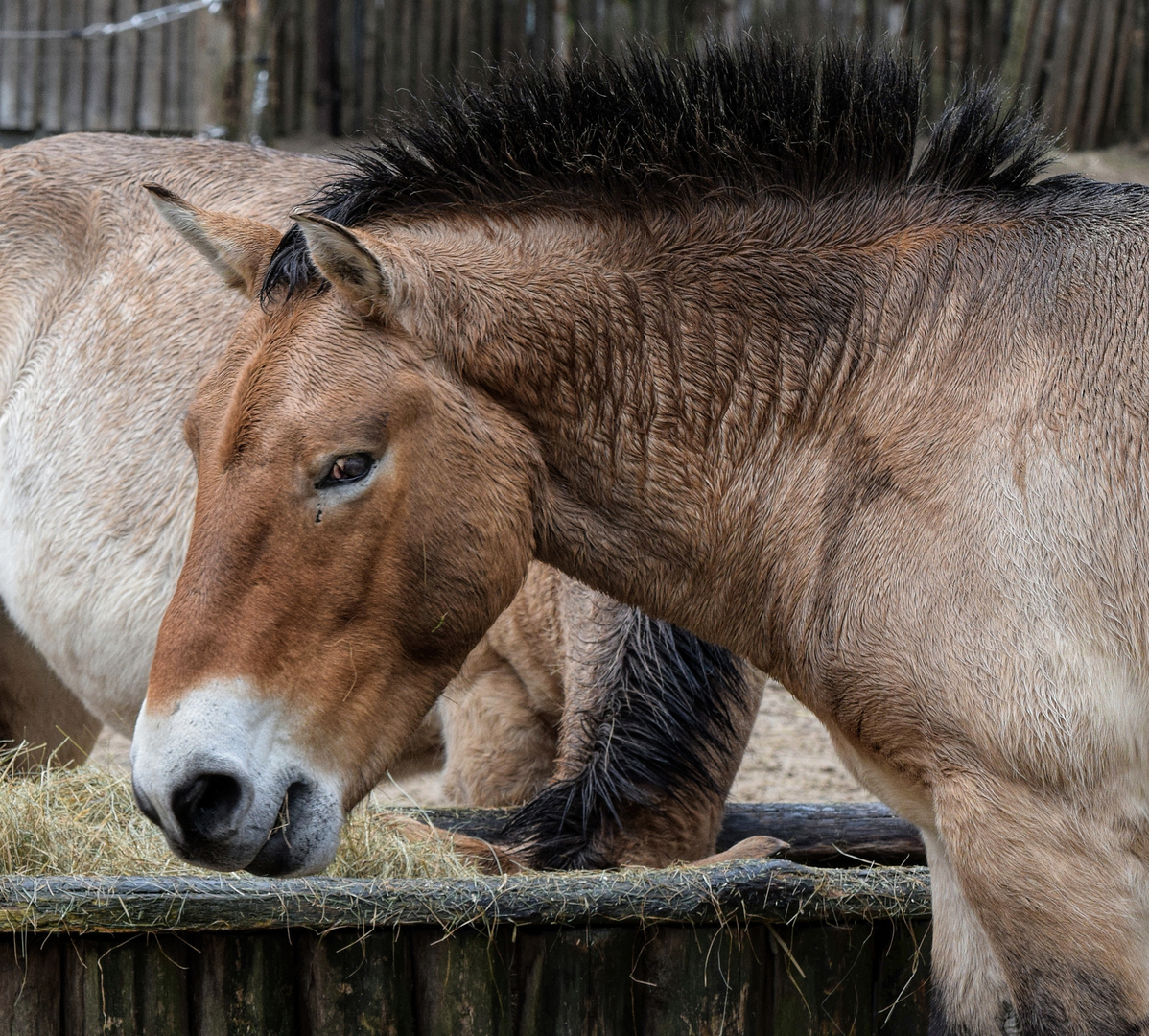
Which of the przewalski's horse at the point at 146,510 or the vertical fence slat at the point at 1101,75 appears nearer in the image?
the przewalski's horse at the point at 146,510

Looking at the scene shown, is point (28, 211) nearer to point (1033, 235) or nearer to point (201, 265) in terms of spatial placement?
point (201, 265)

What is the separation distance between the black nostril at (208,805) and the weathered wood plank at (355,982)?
54 cm

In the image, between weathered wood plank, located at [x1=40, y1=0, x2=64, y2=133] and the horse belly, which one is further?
weathered wood plank, located at [x1=40, y1=0, x2=64, y2=133]

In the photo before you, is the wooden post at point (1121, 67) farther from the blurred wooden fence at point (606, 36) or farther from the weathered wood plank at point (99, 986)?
the weathered wood plank at point (99, 986)

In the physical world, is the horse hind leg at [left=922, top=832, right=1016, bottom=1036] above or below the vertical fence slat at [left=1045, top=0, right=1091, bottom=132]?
below

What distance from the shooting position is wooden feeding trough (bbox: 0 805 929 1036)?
8.32ft

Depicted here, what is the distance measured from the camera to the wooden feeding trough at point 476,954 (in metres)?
2.54

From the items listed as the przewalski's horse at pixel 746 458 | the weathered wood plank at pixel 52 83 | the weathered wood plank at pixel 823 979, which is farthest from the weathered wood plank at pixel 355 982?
the weathered wood plank at pixel 52 83

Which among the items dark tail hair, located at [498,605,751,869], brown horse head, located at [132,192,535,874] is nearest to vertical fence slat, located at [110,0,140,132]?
dark tail hair, located at [498,605,751,869]

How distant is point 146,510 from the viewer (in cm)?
388

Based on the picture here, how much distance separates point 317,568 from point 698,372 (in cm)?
82

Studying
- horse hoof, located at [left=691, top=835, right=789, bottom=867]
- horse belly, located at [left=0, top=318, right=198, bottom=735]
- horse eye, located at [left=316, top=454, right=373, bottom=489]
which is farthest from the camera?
horse belly, located at [left=0, top=318, right=198, bottom=735]

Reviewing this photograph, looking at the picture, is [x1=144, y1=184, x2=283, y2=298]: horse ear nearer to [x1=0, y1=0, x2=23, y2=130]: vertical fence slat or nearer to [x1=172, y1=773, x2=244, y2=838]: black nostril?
[x1=172, y1=773, x2=244, y2=838]: black nostril

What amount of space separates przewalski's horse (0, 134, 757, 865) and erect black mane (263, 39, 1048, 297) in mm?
1402
